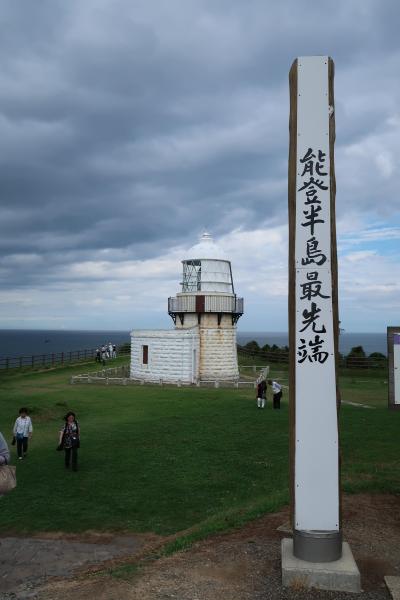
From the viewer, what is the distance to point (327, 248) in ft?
21.5

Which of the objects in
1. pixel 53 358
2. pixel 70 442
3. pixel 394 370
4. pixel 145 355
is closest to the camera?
pixel 394 370

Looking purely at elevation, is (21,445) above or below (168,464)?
above

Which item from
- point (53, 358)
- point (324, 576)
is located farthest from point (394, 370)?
point (53, 358)

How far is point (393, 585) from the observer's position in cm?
585

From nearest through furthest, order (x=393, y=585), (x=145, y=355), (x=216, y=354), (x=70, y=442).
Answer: (x=393, y=585), (x=70, y=442), (x=145, y=355), (x=216, y=354)

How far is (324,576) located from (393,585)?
2.43 feet

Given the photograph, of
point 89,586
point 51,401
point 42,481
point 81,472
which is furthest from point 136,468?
point 51,401

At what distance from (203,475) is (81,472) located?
2.83 meters

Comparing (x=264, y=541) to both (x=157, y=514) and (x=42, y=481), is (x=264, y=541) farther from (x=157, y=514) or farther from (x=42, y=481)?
(x=42, y=481)

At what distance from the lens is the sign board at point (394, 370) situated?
800 centimetres

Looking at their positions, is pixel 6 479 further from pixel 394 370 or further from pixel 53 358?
pixel 53 358

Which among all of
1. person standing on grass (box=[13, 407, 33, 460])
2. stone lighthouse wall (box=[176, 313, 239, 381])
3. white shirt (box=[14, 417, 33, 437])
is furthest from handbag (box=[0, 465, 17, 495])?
stone lighthouse wall (box=[176, 313, 239, 381])

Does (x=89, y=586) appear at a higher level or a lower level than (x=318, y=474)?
lower

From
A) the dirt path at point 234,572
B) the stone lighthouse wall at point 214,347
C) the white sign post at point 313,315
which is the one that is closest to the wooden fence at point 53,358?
the stone lighthouse wall at point 214,347
